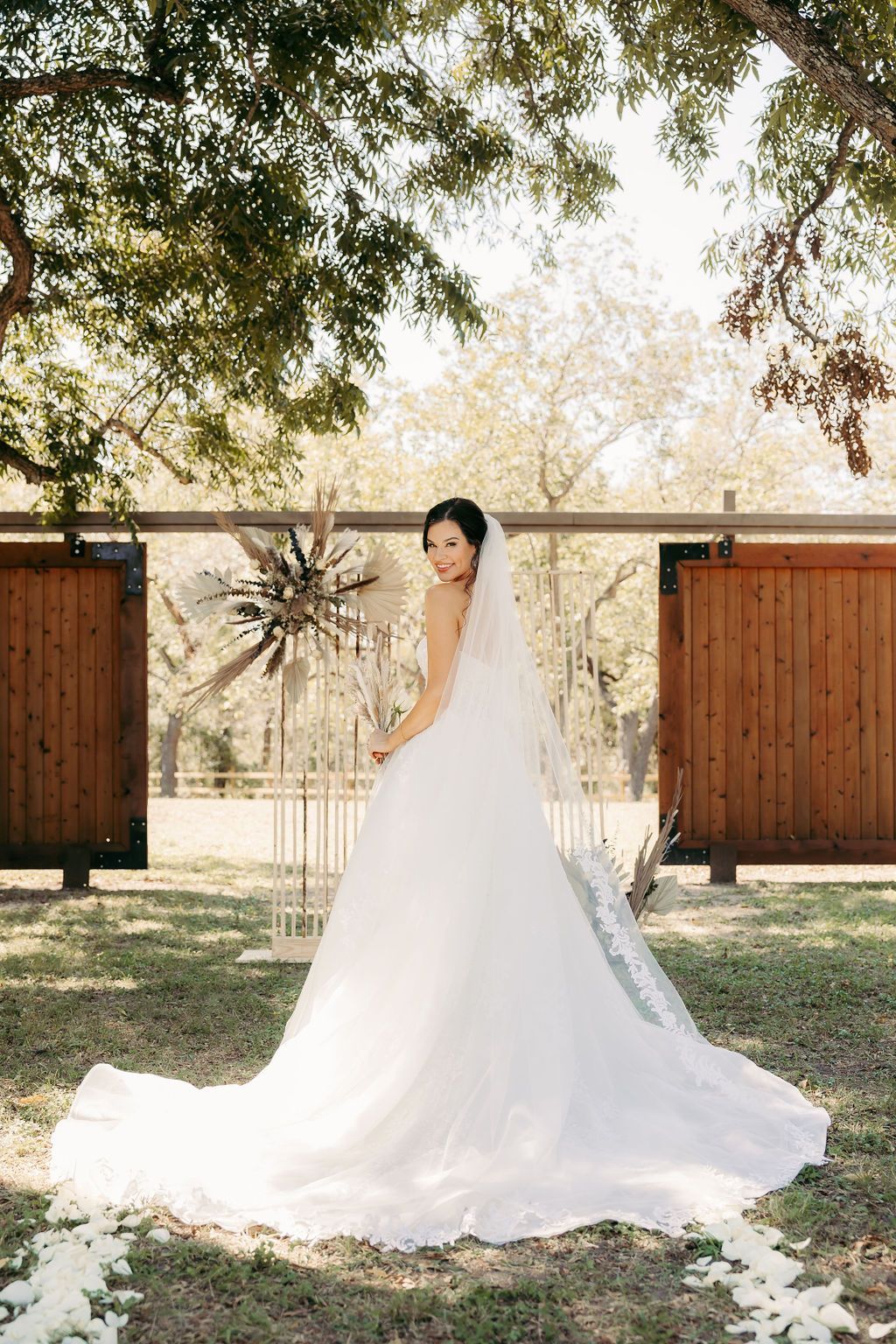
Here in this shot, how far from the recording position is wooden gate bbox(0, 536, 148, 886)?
24.2 feet

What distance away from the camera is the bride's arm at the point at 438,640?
3566 mm

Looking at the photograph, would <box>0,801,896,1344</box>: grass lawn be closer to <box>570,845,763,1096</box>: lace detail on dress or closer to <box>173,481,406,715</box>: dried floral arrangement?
<box>570,845,763,1096</box>: lace detail on dress

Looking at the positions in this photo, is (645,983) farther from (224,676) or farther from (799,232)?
(799,232)

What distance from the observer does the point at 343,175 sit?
6.57 meters

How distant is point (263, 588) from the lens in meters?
5.30

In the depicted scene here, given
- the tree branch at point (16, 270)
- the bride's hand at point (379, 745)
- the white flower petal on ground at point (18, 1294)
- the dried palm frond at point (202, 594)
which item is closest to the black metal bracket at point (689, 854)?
the dried palm frond at point (202, 594)

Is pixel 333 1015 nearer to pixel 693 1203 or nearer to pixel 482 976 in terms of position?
pixel 482 976

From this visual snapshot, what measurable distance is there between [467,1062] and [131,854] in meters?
4.79

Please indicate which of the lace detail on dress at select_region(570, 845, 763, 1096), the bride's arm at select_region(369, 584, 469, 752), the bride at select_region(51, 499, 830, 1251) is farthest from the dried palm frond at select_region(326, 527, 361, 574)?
the lace detail on dress at select_region(570, 845, 763, 1096)

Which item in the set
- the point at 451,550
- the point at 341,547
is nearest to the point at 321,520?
the point at 341,547

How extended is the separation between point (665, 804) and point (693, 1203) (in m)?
4.94

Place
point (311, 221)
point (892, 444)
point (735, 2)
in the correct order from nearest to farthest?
Answer: point (735, 2), point (311, 221), point (892, 444)

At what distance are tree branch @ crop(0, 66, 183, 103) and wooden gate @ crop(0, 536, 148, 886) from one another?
8.70 ft

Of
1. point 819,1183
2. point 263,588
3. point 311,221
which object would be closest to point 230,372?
point 311,221
